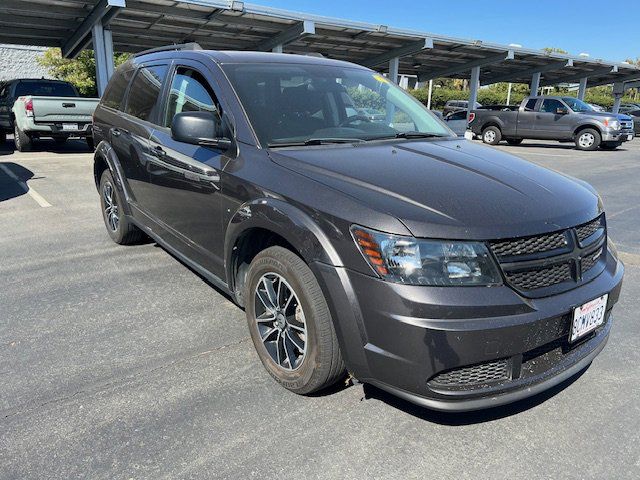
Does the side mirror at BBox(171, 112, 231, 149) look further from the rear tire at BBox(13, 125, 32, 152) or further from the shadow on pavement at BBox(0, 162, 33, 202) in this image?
the rear tire at BBox(13, 125, 32, 152)

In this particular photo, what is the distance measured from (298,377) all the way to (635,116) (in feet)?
102

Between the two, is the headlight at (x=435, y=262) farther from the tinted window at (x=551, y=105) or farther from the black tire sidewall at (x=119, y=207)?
the tinted window at (x=551, y=105)

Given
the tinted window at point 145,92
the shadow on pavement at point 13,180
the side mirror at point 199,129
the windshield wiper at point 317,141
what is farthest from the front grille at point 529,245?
the shadow on pavement at point 13,180

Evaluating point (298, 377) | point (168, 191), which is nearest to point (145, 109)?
point (168, 191)

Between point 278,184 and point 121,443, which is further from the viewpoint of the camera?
point 278,184

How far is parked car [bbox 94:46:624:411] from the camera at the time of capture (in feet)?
6.81

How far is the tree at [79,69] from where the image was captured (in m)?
24.2

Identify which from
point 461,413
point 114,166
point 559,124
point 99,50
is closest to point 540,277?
point 461,413

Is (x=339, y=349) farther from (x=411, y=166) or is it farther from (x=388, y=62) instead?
(x=388, y=62)

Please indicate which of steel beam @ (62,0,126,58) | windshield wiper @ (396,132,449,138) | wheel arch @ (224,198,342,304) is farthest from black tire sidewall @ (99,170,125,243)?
steel beam @ (62,0,126,58)

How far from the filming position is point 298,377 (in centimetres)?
261

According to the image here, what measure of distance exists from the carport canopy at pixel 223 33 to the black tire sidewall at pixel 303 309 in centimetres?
1455

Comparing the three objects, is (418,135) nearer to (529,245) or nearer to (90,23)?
(529,245)

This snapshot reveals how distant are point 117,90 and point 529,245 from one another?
14.3ft
